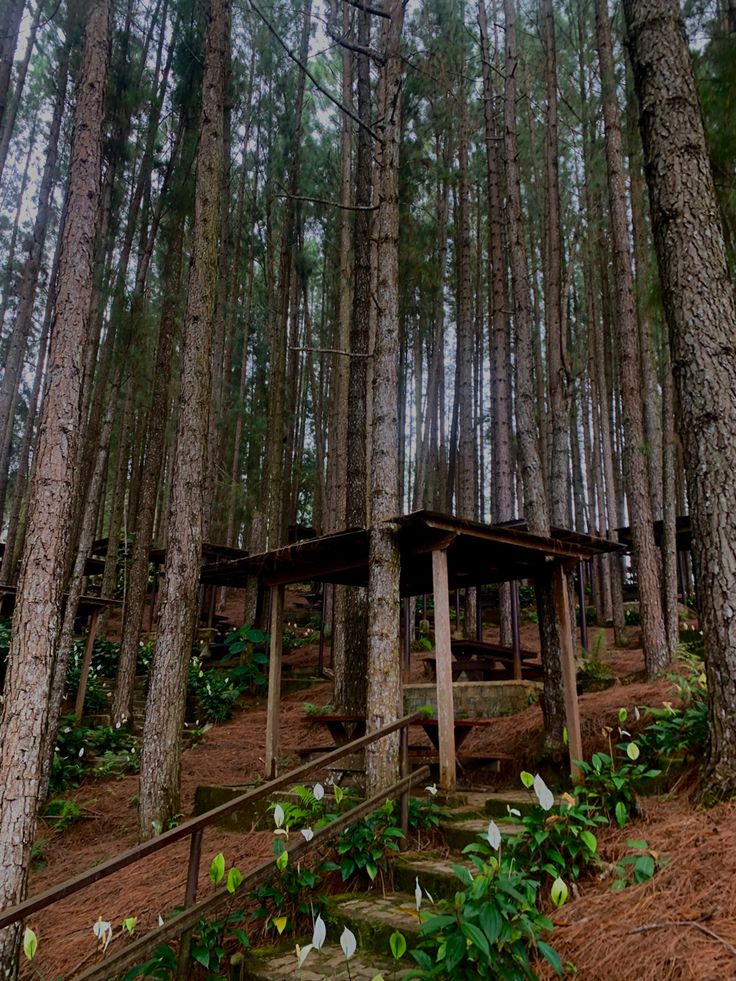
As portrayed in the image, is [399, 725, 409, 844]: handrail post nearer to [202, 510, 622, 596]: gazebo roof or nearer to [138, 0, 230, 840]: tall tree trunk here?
[202, 510, 622, 596]: gazebo roof

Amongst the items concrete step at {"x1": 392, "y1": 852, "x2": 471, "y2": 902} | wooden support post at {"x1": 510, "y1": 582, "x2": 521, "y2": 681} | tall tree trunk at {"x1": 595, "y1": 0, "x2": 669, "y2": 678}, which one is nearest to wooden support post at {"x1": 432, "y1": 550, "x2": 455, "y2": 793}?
concrete step at {"x1": 392, "y1": 852, "x2": 471, "y2": 902}

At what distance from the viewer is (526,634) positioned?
16.3 metres

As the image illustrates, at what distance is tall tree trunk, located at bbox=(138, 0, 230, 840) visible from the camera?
21.3 feet

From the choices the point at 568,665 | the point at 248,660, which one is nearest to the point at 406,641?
the point at 568,665

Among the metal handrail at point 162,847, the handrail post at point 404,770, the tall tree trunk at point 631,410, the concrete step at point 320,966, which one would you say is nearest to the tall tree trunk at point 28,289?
the tall tree trunk at point 631,410

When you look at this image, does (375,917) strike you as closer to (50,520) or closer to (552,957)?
(552,957)

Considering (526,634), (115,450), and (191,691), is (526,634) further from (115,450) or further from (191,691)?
(115,450)

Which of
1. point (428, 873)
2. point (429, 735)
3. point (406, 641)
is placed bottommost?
point (428, 873)

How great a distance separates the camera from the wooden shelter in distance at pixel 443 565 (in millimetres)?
5609

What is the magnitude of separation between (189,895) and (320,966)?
0.78 metres

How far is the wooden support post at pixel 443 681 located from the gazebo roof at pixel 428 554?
0.28 metres

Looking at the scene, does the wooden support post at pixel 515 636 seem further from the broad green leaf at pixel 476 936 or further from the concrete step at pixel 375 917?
the broad green leaf at pixel 476 936

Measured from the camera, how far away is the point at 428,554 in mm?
6527

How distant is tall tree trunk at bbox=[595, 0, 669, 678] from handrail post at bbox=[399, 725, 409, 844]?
14.1 ft
